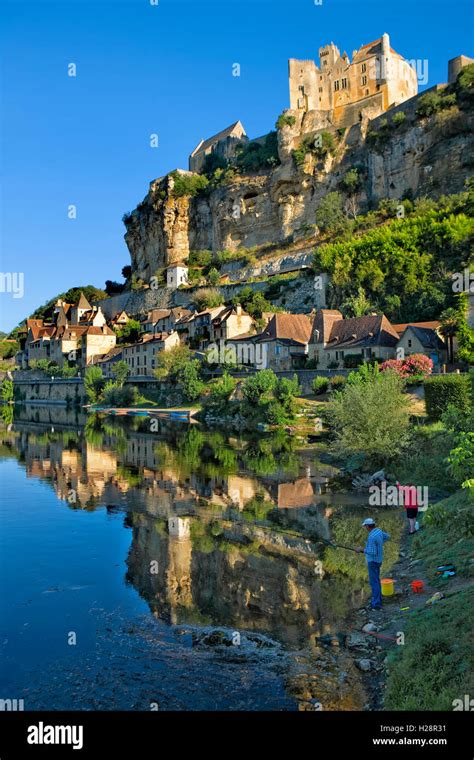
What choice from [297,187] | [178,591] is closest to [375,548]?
[178,591]

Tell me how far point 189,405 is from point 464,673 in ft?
162

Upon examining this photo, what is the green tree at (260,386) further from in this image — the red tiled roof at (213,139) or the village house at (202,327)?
the red tiled roof at (213,139)

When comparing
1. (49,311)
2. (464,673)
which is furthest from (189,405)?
(49,311)

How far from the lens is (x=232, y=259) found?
3132 inches

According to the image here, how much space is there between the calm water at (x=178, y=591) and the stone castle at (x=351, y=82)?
61.4m

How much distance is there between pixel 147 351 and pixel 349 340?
33.2m

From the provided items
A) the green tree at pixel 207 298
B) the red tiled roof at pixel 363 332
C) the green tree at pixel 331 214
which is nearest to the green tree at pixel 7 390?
the green tree at pixel 207 298

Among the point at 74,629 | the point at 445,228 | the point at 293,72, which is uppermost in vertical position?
the point at 293,72

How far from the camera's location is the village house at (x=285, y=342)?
52.1 metres

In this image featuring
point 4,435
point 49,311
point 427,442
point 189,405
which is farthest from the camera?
point 49,311
